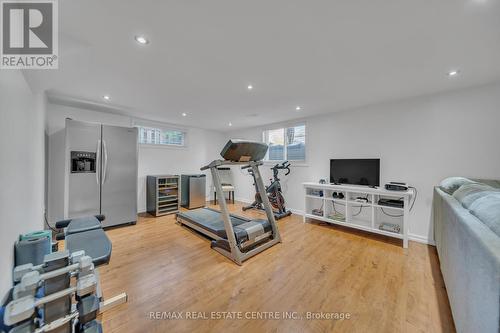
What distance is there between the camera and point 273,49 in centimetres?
181

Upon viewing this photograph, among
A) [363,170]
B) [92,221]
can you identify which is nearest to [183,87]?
[92,221]

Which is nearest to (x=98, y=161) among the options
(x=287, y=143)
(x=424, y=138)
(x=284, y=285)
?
(x=284, y=285)

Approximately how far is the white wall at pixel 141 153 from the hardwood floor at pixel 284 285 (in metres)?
1.68

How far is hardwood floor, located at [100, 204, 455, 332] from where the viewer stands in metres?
1.47

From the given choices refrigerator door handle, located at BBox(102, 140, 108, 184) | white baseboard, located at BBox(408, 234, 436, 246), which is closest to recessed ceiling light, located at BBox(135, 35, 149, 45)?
refrigerator door handle, located at BBox(102, 140, 108, 184)

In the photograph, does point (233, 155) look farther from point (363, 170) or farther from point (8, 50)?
point (363, 170)

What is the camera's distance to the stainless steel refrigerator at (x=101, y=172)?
10.4 ft

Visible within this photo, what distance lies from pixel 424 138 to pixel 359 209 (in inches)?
63.1

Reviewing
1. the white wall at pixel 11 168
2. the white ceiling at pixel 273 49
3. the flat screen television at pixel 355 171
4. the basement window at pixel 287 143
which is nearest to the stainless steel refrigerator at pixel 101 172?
the white ceiling at pixel 273 49

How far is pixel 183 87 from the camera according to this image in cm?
272

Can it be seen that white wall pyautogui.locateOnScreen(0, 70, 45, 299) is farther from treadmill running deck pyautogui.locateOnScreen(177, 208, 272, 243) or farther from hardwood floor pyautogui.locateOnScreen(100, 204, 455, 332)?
treadmill running deck pyautogui.locateOnScreen(177, 208, 272, 243)

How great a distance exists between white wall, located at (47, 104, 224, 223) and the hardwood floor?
168 centimetres

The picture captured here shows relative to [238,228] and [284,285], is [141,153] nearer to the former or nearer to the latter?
[238,228]

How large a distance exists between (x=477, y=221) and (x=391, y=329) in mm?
1025
